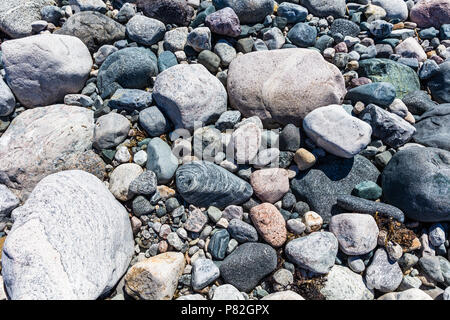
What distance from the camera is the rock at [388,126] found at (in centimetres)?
295

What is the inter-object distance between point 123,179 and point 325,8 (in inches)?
133

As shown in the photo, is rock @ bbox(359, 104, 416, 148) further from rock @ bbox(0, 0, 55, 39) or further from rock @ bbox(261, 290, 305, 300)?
rock @ bbox(0, 0, 55, 39)

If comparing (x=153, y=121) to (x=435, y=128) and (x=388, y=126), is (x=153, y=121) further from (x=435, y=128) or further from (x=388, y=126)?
(x=435, y=128)

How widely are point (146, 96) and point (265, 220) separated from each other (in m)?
1.80

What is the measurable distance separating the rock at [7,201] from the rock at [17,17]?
1.95m

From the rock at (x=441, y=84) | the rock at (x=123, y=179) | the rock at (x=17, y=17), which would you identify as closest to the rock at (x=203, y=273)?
the rock at (x=123, y=179)

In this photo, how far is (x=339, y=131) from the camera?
9.05 feet

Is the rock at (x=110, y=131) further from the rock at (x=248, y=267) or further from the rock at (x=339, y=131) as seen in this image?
the rock at (x=339, y=131)

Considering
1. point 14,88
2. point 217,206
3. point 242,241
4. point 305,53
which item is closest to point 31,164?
point 14,88

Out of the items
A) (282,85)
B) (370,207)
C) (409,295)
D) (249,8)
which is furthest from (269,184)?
(249,8)

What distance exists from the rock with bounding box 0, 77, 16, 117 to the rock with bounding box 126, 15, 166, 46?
1459 mm

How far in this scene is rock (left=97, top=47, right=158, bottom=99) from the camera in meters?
3.21
